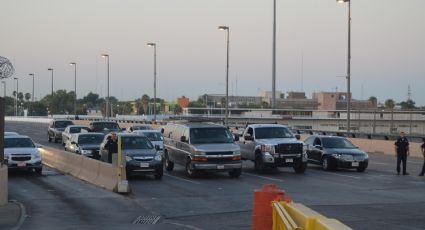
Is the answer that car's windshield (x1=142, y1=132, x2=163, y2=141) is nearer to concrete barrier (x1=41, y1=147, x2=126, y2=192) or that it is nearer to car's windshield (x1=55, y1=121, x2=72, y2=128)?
concrete barrier (x1=41, y1=147, x2=126, y2=192)

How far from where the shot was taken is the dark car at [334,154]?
90.9ft

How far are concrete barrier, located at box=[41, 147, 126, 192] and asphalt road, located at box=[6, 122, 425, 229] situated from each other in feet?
1.49

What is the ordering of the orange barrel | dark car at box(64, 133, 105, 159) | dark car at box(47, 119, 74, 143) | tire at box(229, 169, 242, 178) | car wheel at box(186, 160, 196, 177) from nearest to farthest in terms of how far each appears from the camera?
the orange barrel
car wheel at box(186, 160, 196, 177)
tire at box(229, 169, 242, 178)
dark car at box(64, 133, 105, 159)
dark car at box(47, 119, 74, 143)

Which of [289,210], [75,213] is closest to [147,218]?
[75,213]

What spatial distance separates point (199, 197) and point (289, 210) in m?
12.8

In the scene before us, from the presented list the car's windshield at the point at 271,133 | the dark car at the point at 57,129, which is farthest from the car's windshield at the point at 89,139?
the dark car at the point at 57,129

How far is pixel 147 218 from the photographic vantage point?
15.2 metres

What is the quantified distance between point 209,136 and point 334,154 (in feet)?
18.9

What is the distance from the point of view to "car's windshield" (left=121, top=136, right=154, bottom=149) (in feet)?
82.8

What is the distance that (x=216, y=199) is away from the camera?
1872 cm

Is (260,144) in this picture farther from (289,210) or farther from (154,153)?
(289,210)

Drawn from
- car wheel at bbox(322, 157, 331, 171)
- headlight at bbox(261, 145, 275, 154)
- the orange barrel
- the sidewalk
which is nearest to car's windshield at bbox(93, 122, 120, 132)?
car wheel at bbox(322, 157, 331, 171)

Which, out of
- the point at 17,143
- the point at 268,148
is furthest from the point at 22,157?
the point at 268,148

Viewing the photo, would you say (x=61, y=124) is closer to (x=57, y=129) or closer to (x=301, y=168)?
(x=57, y=129)
